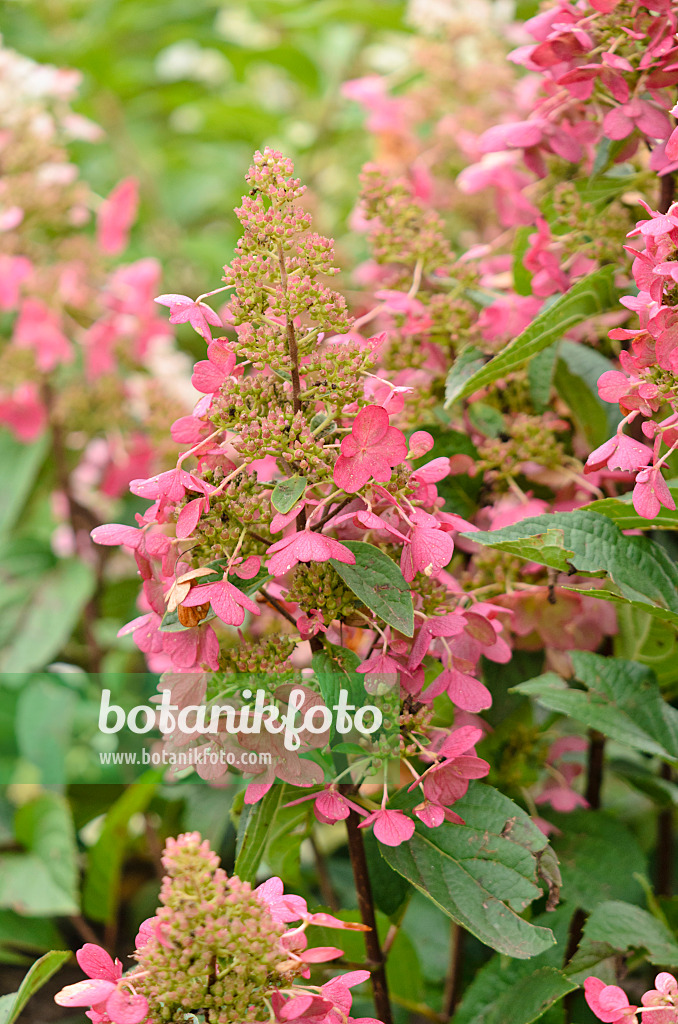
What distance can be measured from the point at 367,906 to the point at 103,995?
18 cm

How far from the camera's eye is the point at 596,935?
1.84 feet

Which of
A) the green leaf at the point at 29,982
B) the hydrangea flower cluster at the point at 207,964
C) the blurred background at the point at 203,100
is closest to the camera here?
the hydrangea flower cluster at the point at 207,964

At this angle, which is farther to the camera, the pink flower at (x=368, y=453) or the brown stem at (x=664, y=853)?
the brown stem at (x=664, y=853)

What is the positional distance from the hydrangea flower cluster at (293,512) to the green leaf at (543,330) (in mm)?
94

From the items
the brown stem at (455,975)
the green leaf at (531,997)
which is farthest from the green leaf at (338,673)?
the brown stem at (455,975)

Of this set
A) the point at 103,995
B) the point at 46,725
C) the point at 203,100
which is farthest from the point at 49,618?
the point at 203,100

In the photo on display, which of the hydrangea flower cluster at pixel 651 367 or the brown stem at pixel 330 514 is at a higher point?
the hydrangea flower cluster at pixel 651 367

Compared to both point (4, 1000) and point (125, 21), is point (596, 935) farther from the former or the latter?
point (125, 21)

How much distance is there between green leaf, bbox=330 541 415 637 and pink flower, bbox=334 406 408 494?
0.14 feet

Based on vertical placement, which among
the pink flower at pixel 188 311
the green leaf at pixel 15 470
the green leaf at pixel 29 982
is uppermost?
the pink flower at pixel 188 311

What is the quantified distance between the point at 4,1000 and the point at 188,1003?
192 mm

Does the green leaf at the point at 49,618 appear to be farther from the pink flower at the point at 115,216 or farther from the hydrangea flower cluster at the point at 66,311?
the pink flower at the point at 115,216

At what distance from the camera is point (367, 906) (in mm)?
531

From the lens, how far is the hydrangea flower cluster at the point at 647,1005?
42 cm
